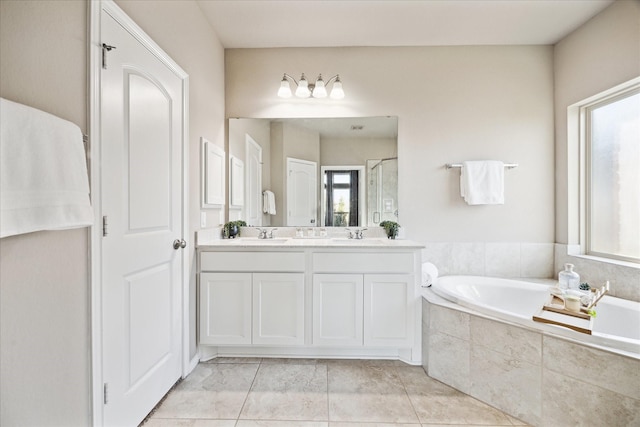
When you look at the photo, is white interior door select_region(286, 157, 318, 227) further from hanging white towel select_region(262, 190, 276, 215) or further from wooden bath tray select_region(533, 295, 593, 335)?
wooden bath tray select_region(533, 295, 593, 335)

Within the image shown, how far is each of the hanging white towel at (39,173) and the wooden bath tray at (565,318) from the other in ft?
6.80

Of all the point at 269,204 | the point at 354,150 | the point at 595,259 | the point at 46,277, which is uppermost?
the point at 354,150

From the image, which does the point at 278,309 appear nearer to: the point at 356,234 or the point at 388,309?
the point at 388,309

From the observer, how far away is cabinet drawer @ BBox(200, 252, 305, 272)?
6.64ft

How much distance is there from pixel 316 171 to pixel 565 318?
1925 mm

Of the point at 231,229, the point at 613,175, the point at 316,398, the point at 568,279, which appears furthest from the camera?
the point at 231,229

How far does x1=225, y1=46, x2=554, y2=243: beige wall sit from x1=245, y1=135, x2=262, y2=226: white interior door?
1.58 ft

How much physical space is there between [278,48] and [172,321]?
2.32 metres

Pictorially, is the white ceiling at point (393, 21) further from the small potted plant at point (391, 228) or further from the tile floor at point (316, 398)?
the tile floor at point (316, 398)

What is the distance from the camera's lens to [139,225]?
1425 mm

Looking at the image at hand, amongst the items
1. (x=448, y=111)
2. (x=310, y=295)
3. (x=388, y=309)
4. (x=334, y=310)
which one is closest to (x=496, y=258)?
(x=388, y=309)

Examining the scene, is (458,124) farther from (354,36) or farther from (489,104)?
(354,36)

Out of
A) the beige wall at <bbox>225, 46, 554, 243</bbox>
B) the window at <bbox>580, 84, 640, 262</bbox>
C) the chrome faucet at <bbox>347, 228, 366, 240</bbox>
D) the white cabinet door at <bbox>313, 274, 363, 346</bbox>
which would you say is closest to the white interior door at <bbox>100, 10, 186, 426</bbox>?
the white cabinet door at <bbox>313, 274, 363, 346</bbox>

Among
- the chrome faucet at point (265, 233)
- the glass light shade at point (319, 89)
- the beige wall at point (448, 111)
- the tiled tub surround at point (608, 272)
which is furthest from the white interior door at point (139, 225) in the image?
the tiled tub surround at point (608, 272)
